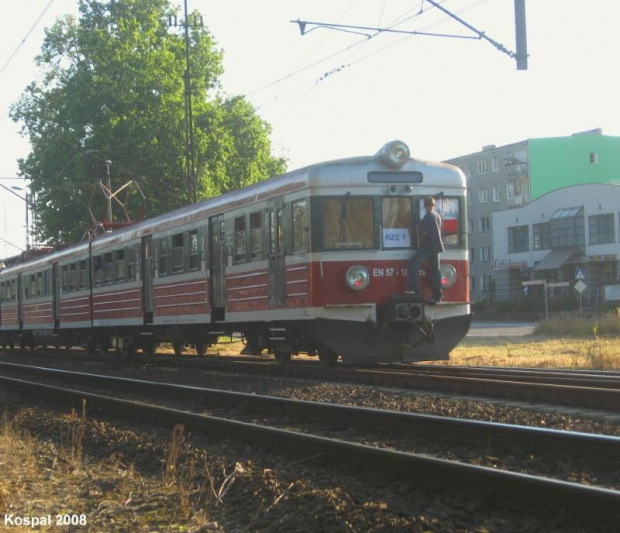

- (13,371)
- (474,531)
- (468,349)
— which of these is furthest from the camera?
(468,349)

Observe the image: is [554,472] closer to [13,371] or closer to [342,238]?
[342,238]

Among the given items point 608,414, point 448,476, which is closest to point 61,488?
point 448,476

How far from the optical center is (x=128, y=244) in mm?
20500

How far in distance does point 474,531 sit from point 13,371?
17.2 m

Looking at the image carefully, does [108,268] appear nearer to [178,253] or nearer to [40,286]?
[178,253]

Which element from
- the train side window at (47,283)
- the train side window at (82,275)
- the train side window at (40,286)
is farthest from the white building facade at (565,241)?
the train side window at (82,275)

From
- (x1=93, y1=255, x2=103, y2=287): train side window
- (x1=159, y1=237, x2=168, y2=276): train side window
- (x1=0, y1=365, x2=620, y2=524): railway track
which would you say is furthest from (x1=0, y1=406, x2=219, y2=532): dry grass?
(x1=93, y1=255, x2=103, y2=287): train side window

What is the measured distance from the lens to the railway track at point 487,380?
990 centimetres

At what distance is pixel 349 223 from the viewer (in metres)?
13.5

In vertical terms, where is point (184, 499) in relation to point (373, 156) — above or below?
below

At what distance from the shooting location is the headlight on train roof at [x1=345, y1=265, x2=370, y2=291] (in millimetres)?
13320

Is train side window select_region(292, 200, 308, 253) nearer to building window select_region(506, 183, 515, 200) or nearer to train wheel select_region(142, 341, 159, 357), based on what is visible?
train wheel select_region(142, 341, 159, 357)

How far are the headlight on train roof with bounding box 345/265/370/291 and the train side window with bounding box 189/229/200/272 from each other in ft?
14.7

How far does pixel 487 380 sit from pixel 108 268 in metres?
12.7
